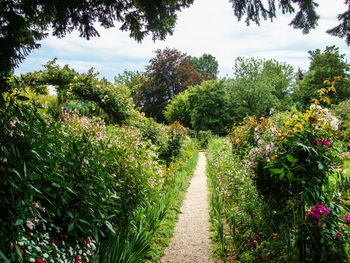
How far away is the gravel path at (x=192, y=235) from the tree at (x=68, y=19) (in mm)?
2808

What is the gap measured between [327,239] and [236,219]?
177 cm

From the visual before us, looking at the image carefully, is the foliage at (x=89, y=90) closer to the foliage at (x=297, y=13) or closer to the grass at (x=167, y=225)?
the grass at (x=167, y=225)

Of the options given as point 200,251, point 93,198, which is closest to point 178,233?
point 200,251

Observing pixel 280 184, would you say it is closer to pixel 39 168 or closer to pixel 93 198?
pixel 93 198

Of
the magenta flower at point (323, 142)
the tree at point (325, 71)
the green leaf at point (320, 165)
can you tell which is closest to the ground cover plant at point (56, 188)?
the green leaf at point (320, 165)

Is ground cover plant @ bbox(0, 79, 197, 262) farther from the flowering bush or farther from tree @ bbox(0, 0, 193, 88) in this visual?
the flowering bush

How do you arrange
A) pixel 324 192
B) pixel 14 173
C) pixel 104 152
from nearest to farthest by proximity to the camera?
pixel 14 173, pixel 324 192, pixel 104 152

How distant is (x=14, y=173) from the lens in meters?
1.39

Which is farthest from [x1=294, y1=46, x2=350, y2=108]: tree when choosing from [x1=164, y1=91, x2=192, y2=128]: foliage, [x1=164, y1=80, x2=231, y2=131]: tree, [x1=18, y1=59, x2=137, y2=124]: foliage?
[x1=18, y1=59, x2=137, y2=124]: foliage

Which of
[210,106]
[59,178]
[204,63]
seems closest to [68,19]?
[59,178]

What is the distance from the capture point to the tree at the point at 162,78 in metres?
30.4

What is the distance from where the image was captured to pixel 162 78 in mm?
31016

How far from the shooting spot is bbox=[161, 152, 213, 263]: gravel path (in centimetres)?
303

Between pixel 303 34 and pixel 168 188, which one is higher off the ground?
pixel 303 34
